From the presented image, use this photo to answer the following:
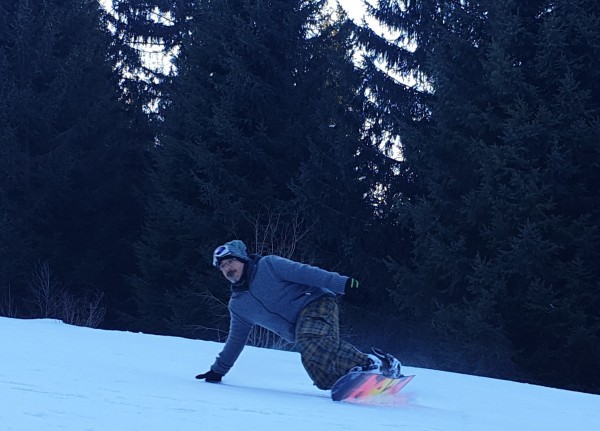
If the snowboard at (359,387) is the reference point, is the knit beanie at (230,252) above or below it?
above

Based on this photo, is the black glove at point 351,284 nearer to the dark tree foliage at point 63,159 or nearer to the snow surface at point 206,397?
the snow surface at point 206,397

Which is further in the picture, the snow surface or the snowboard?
the snowboard

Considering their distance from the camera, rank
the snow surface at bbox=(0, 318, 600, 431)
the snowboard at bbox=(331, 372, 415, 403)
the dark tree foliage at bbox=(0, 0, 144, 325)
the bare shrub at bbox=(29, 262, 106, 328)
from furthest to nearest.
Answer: the dark tree foliage at bbox=(0, 0, 144, 325), the bare shrub at bbox=(29, 262, 106, 328), the snowboard at bbox=(331, 372, 415, 403), the snow surface at bbox=(0, 318, 600, 431)

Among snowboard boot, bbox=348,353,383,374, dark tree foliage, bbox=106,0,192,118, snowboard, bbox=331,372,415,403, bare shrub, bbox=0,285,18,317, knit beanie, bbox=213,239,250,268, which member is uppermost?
dark tree foliage, bbox=106,0,192,118

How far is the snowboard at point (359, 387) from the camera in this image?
425cm

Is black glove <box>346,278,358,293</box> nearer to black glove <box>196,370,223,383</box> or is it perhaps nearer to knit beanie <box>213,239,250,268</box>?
knit beanie <box>213,239,250,268</box>

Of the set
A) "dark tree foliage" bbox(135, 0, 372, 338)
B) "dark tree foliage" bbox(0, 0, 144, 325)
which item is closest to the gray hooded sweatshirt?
"dark tree foliage" bbox(135, 0, 372, 338)

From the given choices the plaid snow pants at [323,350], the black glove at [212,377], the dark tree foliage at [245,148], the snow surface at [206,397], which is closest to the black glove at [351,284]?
the plaid snow pants at [323,350]

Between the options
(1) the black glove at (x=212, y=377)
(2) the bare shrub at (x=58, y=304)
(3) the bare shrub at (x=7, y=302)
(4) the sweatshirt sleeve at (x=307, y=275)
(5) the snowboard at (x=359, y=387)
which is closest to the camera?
(5) the snowboard at (x=359, y=387)

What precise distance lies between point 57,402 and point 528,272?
8892 millimetres

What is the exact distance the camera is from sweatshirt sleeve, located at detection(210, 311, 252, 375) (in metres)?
4.87

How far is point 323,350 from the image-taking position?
14.8ft

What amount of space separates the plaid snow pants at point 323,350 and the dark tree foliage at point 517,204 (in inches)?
269

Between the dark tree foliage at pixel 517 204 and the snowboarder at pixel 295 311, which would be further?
the dark tree foliage at pixel 517 204
